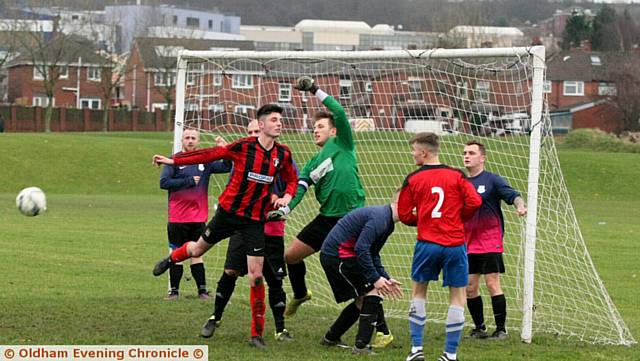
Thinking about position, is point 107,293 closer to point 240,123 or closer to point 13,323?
point 13,323

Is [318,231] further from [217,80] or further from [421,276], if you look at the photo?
[217,80]

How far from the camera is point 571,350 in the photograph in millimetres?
9773

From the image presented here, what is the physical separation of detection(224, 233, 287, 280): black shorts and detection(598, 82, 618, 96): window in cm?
6593

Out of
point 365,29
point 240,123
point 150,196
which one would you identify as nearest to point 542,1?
point 365,29

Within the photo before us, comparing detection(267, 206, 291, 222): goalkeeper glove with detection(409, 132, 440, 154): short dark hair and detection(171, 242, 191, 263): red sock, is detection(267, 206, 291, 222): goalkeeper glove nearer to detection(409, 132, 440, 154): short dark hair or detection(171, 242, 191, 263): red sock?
detection(171, 242, 191, 263): red sock

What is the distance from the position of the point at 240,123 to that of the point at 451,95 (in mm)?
3894

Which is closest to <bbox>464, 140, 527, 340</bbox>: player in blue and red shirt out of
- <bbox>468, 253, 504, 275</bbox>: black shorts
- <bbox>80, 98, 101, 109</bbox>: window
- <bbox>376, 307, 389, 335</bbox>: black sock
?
<bbox>468, 253, 504, 275</bbox>: black shorts

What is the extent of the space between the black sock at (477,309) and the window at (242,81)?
5947 millimetres

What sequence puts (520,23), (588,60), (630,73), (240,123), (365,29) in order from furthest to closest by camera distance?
(520,23)
(365,29)
(588,60)
(630,73)
(240,123)

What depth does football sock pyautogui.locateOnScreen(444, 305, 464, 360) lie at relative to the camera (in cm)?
870

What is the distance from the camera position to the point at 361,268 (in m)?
9.41

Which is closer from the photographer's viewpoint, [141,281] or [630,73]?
[141,281]

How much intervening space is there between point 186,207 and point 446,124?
157 inches

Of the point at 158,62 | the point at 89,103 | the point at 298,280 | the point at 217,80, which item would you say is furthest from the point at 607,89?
the point at 298,280
